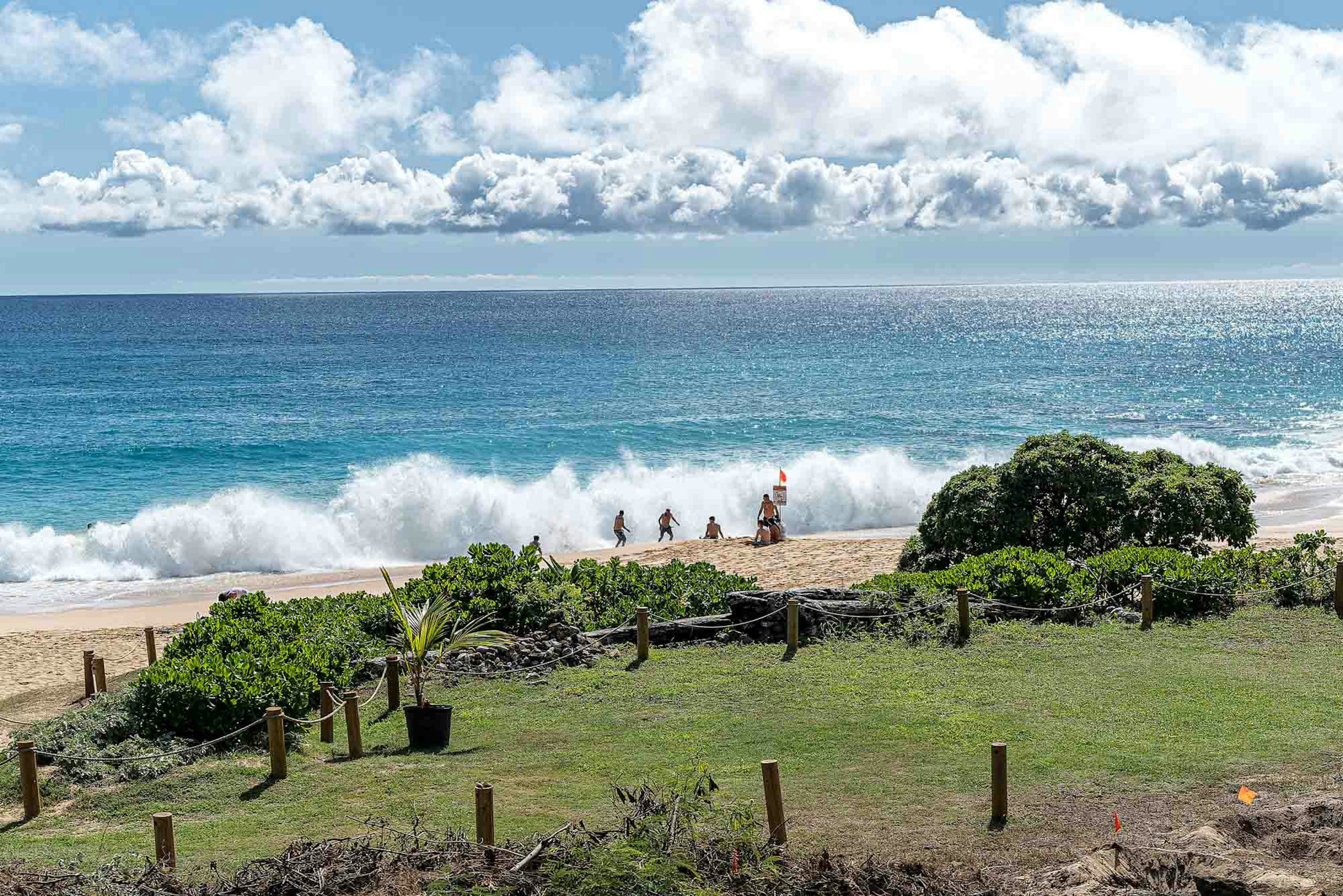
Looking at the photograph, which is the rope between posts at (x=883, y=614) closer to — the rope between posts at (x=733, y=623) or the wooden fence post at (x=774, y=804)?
the rope between posts at (x=733, y=623)

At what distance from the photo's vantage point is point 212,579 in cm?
3112

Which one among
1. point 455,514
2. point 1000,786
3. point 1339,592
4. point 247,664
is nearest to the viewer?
point 1000,786

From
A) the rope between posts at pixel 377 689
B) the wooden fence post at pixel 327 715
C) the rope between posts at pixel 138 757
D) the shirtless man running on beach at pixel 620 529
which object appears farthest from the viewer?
the shirtless man running on beach at pixel 620 529

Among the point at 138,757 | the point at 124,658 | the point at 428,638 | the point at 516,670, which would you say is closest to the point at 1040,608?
the point at 516,670

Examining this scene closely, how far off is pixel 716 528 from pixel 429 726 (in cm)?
2245

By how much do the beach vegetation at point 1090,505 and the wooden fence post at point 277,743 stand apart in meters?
11.8

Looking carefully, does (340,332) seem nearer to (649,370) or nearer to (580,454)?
(649,370)

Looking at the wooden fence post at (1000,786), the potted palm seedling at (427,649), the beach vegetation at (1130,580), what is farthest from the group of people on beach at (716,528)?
the wooden fence post at (1000,786)

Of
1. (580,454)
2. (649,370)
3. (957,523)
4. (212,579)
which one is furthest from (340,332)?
(957,523)

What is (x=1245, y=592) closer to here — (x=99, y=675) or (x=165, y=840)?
(x=165, y=840)

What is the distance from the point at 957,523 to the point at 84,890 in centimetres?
1450

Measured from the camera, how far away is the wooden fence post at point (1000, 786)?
8984 millimetres

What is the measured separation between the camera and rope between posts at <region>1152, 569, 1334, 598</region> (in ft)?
53.7

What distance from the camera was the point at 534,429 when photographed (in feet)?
185
